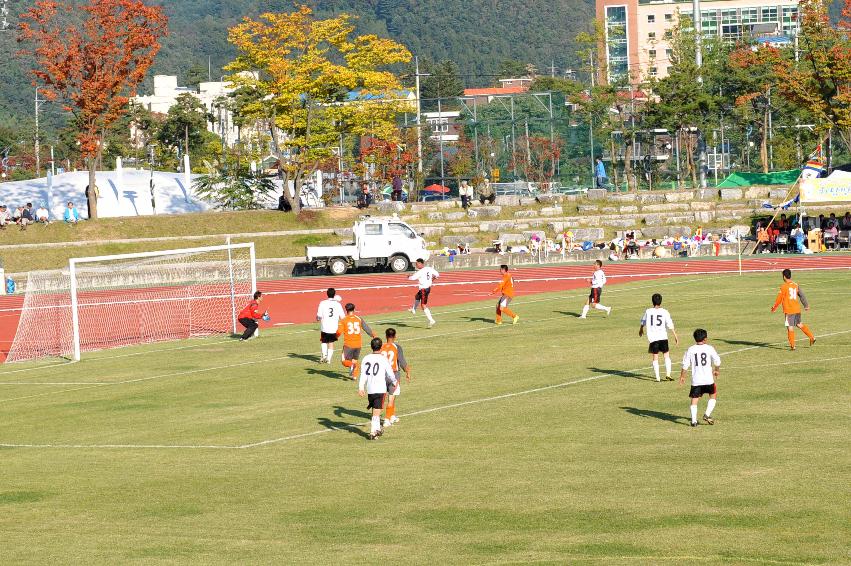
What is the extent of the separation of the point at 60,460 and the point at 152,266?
33778 mm

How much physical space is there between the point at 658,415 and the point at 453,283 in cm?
3015

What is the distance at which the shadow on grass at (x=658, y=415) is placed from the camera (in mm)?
21250

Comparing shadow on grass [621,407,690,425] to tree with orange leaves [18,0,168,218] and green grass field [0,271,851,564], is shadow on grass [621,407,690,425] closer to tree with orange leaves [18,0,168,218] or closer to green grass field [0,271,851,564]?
green grass field [0,271,851,564]

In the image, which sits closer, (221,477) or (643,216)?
(221,477)

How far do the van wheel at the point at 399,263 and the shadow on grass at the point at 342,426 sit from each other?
36.5 m

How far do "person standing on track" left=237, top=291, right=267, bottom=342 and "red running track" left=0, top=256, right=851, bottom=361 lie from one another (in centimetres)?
425

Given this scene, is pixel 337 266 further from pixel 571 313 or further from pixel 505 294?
pixel 505 294

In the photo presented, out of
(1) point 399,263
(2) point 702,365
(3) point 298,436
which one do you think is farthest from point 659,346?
(1) point 399,263

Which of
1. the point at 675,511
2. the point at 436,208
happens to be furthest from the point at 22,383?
the point at 436,208

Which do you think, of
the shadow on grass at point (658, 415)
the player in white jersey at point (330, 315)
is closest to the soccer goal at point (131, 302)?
the player in white jersey at point (330, 315)

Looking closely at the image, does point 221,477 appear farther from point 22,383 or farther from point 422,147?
point 422,147

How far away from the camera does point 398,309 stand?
1710 inches

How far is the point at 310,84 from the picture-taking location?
232 ft

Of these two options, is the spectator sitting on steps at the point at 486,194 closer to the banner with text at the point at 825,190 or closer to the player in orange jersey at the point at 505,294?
the banner with text at the point at 825,190
